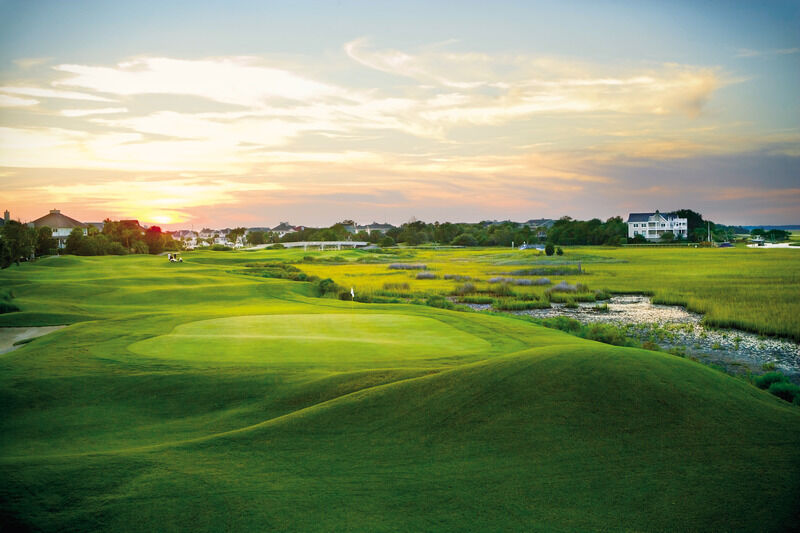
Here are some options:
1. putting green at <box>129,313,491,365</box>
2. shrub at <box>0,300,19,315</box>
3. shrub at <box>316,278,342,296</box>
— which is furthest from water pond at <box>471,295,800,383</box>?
shrub at <box>0,300,19,315</box>

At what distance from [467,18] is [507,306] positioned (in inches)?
600

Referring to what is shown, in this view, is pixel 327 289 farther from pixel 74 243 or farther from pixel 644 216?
pixel 644 216

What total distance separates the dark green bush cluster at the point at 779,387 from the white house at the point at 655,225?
4874 inches

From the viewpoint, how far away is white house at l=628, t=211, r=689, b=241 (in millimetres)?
127750

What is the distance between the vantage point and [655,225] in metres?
131

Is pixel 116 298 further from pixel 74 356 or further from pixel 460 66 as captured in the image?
pixel 460 66

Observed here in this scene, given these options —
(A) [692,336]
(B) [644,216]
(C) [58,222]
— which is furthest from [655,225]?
(C) [58,222]

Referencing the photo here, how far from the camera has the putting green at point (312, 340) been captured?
38.0 feet

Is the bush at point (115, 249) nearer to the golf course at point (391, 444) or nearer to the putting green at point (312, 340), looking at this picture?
the putting green at point (312, 340)

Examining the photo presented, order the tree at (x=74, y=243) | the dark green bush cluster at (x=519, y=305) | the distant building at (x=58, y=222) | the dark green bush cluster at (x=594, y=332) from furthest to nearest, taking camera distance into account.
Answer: the distant building at (x=58, y=222) → the tree at (x=74, y=243) → the dark green bush cluster at (x=519, y=305) → the dark green bush cluster at (x=594, y=332)

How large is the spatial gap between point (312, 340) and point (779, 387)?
1055cm

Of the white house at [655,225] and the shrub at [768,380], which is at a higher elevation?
the white house at [655,225]

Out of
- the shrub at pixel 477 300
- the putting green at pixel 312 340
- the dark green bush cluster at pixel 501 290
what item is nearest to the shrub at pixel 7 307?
the putting green at pixel 312 340

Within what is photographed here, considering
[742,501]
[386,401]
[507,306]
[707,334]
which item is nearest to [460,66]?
[507,306]
